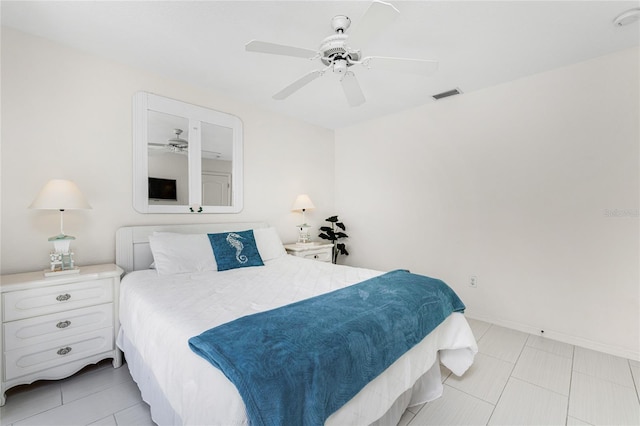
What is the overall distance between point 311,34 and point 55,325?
2729 mm

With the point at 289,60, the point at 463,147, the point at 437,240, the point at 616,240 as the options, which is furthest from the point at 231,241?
the point at 616,240

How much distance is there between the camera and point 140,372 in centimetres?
173

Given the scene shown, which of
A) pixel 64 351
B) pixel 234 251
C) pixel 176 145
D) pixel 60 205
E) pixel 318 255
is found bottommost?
pixel 64 351

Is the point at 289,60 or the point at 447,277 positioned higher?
the point at 289,60

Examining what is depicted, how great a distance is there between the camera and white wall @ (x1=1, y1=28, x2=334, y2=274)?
2.05 meters

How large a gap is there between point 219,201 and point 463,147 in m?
2.89

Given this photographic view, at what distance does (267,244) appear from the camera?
3.05 meters

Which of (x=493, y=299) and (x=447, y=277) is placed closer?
A: (x=493, y=299)

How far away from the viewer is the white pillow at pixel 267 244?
298 cm

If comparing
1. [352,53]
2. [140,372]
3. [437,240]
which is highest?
[352,53]

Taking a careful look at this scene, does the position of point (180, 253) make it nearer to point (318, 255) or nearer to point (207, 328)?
point (207, 328)

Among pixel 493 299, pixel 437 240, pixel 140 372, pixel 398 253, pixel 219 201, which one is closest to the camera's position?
pixel 140 372

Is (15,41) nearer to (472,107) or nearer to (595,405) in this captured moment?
(472,107)

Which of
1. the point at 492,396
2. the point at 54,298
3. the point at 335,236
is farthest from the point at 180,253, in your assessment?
the point at 492,396
